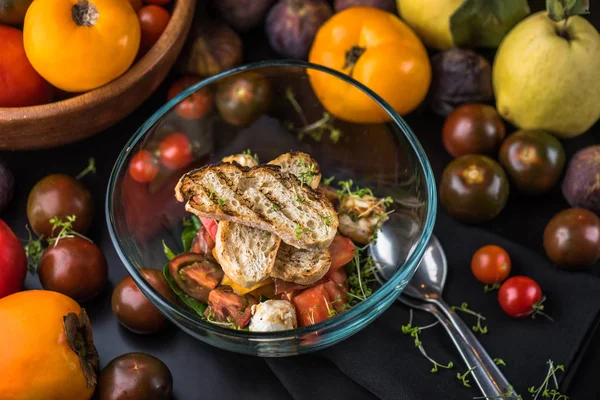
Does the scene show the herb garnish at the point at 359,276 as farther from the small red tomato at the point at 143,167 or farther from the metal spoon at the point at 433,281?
the small red tomato at the point at 143,167

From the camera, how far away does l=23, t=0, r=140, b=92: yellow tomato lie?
117 cm

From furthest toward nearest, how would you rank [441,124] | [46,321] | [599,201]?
[441,124], [599,201], [46,321]

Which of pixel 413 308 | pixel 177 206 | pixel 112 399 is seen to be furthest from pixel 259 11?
pixel 112 399

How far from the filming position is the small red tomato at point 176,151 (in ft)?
4.13

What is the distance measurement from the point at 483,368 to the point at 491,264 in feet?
0.64

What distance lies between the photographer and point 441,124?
1.49 meters

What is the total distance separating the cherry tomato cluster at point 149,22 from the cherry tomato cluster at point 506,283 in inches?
28.6

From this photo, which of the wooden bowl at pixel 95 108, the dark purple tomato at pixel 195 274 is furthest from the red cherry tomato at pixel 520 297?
the wooden bowl at pixel 95 108

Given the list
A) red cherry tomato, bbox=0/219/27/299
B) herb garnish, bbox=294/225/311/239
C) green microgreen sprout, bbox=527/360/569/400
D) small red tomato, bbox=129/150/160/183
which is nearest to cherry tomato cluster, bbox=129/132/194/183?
small red tomato, bbox=129/150/160/183

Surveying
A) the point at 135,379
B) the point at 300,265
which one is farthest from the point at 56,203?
the point at 300,265

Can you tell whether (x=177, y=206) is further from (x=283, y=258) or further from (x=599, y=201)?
(x=599, y=201)

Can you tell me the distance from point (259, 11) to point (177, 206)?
511mm

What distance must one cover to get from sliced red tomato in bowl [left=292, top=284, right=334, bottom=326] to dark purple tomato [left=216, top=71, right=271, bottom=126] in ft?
1.36

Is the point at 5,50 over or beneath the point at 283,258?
over
